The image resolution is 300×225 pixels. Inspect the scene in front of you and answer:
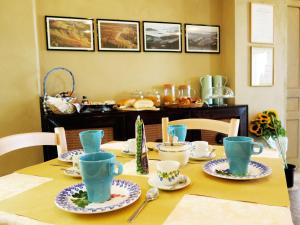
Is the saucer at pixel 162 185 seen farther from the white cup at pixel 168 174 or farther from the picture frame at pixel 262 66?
the picture frame at pixel 262 66

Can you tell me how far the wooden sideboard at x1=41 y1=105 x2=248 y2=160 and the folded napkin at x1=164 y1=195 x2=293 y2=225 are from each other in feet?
6.25

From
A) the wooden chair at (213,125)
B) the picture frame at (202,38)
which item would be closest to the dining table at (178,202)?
the wooden chair at (213,125)

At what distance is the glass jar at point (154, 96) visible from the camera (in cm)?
305

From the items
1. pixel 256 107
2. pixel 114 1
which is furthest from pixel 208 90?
pixel 114 1

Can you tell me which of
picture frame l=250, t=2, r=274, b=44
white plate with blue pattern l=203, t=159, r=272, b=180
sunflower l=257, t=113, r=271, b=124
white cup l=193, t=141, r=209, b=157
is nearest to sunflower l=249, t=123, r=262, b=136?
sunflower l=257, t=113, r=271, b=124

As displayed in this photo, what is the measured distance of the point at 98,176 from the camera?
2.43 feet

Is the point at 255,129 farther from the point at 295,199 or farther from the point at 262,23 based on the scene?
the point at 262,23

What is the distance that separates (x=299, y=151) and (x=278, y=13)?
178cm

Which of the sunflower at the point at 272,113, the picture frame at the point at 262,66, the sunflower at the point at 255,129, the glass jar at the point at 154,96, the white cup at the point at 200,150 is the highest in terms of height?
the picture frame at the point at 262,66

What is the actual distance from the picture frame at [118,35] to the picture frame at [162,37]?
0.10 m

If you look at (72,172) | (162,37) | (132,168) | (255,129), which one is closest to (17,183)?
(72,172)

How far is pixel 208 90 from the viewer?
3279 millimetres

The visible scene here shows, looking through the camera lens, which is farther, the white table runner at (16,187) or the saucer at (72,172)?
the saucer at (72,172)

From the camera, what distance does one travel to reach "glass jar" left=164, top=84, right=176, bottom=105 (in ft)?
10.2
